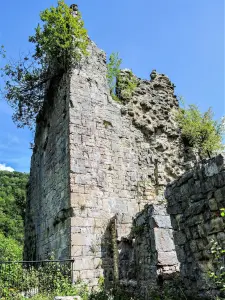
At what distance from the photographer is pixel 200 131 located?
458 inches

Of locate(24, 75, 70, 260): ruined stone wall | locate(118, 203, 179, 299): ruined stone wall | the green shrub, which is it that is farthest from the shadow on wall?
the green shrub

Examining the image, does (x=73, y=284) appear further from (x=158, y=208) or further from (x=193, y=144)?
(x=193, y=144)

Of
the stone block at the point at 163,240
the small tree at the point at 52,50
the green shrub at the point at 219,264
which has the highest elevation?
the small tree at the point at 52,50

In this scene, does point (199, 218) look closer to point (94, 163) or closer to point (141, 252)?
point (141, 252)

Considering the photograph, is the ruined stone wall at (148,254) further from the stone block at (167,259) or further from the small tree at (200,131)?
the small tree at (200,131)

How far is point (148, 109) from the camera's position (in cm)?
1105

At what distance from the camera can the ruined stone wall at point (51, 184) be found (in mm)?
8086

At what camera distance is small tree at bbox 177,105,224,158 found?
1147cm

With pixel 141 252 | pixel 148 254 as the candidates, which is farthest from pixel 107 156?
pixel 148 254

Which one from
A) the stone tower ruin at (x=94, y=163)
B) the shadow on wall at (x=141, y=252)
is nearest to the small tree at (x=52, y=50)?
the stone tower ruin at (x=94, y=163)

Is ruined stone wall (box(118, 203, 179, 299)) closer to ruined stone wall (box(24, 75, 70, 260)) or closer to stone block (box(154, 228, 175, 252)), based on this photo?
stone block (box(154, 228, 175, 252))

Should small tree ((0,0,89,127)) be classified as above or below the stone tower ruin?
above

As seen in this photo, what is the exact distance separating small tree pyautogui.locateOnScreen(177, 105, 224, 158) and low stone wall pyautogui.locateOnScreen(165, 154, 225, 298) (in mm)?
7075

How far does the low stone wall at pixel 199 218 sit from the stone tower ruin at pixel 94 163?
1.71 metres
